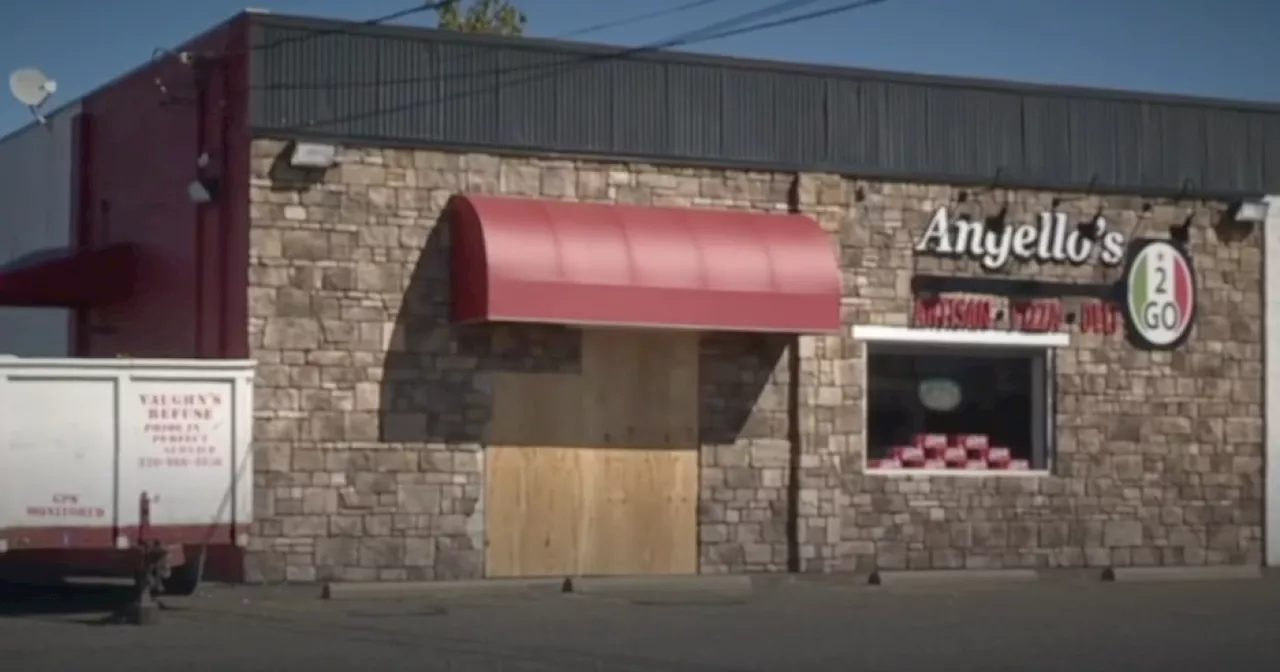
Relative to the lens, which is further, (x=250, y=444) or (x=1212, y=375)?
(x=1212, y=375)

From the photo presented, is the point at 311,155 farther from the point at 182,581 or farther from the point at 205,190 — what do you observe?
the point at 182,581

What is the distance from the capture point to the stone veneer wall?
21250 millimetres

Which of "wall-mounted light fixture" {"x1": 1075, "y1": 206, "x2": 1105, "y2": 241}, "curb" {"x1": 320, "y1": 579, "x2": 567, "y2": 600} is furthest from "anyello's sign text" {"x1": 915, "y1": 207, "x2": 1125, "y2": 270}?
"curb" {"x1": 320, "y1": 579, "x2": 567, "y2": 600}

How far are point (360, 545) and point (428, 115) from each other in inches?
186

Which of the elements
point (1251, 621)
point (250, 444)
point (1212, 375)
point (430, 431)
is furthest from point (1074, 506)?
point (250, 444)

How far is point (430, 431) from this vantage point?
21.8 m

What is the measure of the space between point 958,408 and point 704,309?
4500mm

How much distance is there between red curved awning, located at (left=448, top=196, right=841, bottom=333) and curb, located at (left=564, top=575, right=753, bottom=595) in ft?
9.26

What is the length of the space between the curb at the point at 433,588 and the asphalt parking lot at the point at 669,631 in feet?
0.99

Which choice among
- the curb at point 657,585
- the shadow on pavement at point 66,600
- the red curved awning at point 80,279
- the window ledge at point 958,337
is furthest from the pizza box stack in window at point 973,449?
the red curved awning at point 80,279

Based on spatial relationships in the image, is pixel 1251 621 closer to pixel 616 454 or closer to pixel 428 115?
pixel 616 454

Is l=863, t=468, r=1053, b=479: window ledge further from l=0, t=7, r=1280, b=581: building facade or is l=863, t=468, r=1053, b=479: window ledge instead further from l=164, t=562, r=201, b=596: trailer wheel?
l=164, t=562, r=201, b=596: trailer wheel

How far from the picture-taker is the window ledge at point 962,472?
79.1ft

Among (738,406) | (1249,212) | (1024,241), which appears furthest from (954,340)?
(1249,212)
